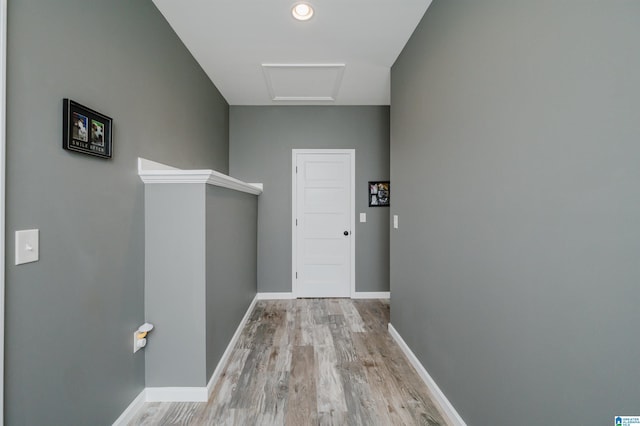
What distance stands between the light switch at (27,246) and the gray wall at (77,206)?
0.02 m

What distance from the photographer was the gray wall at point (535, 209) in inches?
30.2

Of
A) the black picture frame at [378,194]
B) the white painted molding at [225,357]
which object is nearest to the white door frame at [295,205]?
the black picture frame at [378,194]

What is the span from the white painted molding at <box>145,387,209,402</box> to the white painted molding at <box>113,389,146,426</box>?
4 centimetres

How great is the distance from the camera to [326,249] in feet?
12.6

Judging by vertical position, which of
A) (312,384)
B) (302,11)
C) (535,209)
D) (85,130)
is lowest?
(312,384)

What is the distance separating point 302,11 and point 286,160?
1997 millimetres

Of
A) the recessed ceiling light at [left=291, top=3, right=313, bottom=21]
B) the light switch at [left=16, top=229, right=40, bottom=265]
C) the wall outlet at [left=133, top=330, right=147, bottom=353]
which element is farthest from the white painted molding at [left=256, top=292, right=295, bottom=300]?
the recessed ceiling light at [left=291, top=3, right=313, bottom=21]

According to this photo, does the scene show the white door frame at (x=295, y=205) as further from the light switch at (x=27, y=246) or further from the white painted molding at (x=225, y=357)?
the light switch at (x=27, y=246)

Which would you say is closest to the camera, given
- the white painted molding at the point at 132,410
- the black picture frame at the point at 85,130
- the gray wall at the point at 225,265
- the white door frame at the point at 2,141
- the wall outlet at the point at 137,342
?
the white door frame at the point at 2,141

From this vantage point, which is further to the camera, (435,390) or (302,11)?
(302,11)

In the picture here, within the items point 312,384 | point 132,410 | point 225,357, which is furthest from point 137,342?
point 312,384

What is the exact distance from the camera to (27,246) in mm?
1031

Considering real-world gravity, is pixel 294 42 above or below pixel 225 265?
above

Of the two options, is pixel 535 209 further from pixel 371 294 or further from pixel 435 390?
pixel 371 294
